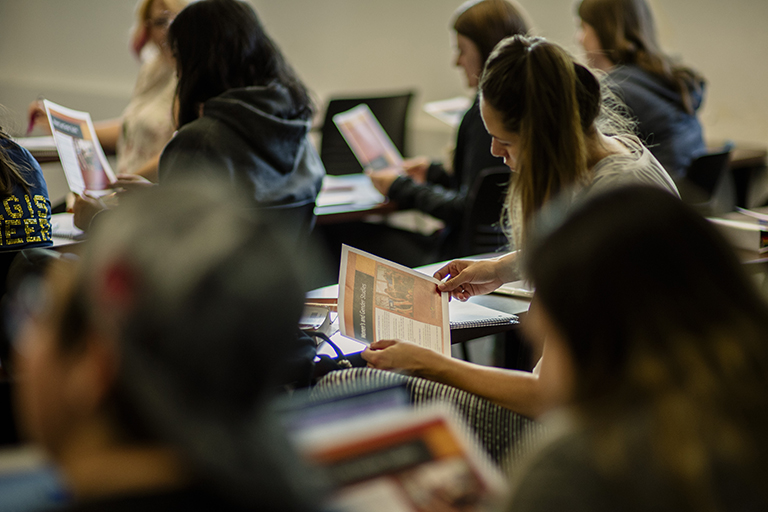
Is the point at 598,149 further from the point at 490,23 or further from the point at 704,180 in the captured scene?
the point at 704,180

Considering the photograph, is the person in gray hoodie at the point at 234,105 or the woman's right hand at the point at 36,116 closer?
the person in gray hoodie at the point at 234,105

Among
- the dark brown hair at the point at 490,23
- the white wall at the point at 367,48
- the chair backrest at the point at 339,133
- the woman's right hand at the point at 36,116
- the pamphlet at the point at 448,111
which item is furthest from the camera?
the chair backrest at the point at 339,133

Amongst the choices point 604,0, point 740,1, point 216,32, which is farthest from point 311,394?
point 740,1

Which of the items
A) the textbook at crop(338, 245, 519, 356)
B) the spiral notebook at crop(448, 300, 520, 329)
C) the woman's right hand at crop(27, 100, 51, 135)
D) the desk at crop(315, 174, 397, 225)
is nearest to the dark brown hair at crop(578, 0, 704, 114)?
the desk at crop(315, 174, 397, 225)

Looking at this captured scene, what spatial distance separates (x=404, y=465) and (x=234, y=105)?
4.80ft

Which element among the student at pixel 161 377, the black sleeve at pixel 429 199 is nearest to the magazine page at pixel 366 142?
the black sleeve at pixel 429 199

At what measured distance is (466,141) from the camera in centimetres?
247

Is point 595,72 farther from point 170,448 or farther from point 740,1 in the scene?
point 740,1

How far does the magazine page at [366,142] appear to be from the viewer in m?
2.89

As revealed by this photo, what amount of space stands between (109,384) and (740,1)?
3.95 m

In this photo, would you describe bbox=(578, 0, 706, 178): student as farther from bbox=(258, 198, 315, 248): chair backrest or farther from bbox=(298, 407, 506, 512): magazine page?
bbox=(298, 407, 506, 512): magazine page

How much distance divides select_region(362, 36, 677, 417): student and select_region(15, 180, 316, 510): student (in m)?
0.77

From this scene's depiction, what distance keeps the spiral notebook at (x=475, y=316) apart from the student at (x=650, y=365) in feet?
2.76

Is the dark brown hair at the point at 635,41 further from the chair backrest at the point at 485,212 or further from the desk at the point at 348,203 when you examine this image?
the desk at the point at 348,203
